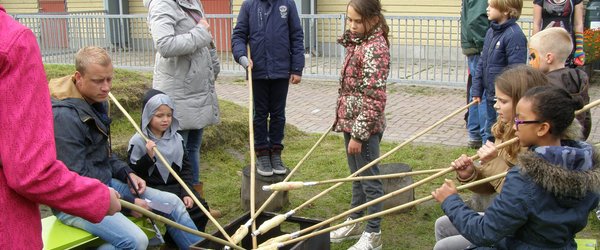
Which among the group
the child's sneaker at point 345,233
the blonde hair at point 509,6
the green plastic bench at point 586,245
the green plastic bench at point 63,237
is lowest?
the child's sneaker at point 345,233

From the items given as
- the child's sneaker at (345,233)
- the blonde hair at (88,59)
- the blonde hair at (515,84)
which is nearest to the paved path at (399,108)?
the child's sneaker at (345,233)

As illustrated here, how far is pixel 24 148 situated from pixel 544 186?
2028 millimetres

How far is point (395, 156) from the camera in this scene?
7652 mm

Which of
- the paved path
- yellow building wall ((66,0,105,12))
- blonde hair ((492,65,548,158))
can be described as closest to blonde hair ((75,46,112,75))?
blonde hair ((492,65,548,158))

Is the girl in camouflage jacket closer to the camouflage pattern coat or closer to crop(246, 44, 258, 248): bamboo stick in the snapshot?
the camouflage pattern coat

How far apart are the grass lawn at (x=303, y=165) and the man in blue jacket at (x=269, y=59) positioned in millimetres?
559

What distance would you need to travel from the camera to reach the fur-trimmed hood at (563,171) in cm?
288

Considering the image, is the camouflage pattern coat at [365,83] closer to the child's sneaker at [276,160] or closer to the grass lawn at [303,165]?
the grass lawn at [303,165]

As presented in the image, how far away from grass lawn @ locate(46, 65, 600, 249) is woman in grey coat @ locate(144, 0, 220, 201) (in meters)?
0.95

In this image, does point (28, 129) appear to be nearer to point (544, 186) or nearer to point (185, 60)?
point (544, 186)

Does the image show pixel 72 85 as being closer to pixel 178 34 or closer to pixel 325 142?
pixel 178 34

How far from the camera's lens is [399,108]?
34.8 ft

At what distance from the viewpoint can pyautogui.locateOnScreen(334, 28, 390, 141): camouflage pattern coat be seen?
15.3ft

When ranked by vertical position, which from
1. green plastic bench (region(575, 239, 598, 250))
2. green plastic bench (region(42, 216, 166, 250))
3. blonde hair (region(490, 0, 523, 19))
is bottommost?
green plastic bench (region(42, 216, 166, 250))
